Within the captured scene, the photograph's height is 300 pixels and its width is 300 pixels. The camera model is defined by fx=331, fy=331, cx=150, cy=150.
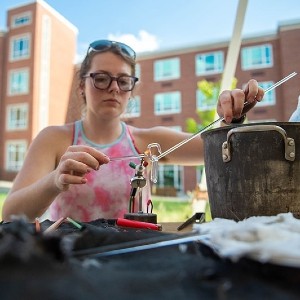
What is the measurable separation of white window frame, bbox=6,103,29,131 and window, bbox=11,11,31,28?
11.6ft

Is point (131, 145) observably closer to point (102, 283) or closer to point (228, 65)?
point (102, 283)

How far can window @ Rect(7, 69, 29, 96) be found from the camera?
14.2 metres

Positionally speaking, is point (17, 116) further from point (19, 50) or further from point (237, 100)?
point (237, 100)

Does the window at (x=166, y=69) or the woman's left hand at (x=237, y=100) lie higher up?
the window at (x=166, y=69)

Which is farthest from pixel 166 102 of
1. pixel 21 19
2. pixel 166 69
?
pixel 21 19

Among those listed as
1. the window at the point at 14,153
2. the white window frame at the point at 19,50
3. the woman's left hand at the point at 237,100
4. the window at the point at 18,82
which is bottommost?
the woman's left hand at the point at 237,100

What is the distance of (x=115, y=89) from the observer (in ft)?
3.56

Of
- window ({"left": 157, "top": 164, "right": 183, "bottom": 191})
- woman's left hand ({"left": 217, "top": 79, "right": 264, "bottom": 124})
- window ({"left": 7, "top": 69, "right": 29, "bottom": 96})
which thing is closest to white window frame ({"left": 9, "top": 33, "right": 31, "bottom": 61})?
window ({"left": 7, "top": 69, "right": 29, "bottom": 96})

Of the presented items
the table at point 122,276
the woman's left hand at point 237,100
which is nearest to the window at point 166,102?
the woman's left hand at point 237,100

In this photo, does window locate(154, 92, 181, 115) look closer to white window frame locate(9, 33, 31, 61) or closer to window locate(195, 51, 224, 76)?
window locate(195, 51, 224, 76)

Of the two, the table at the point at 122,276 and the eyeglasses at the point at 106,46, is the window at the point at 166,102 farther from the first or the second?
the table at the point at 122,276

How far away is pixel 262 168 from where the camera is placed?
0.56m

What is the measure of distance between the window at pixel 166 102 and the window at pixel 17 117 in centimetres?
558

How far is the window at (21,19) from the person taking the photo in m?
14.2
